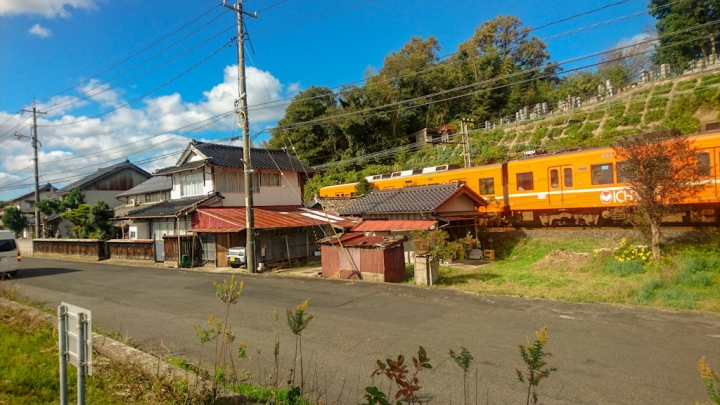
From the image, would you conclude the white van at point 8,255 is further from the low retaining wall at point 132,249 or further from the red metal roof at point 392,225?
the red metal roof at point 392,225

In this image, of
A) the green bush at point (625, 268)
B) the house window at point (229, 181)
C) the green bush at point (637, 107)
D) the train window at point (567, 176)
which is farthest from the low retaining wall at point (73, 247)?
the green bush at point (637, 107)

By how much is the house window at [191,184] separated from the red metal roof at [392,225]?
404 inches

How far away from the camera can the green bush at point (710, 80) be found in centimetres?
2916

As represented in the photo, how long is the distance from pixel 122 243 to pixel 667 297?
971 inches

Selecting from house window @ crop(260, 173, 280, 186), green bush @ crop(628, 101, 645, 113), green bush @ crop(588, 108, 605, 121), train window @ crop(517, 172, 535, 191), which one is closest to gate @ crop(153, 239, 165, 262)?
house window @ crop(260, 173, 280, 186)

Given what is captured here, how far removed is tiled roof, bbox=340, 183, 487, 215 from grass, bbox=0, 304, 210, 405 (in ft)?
39.6

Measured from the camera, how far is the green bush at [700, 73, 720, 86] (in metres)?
29.2

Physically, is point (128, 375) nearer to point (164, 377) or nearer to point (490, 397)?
point (164, 377)

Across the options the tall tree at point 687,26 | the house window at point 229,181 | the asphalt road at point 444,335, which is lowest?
the asphalt road at point 444,335

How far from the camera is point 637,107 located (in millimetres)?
32000

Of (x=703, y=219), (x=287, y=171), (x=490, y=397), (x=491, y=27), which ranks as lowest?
(x=490, y=397)

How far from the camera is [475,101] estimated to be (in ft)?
153

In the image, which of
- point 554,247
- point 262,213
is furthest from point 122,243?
point 554,247

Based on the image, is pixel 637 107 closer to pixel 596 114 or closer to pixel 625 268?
pixel 596 114
